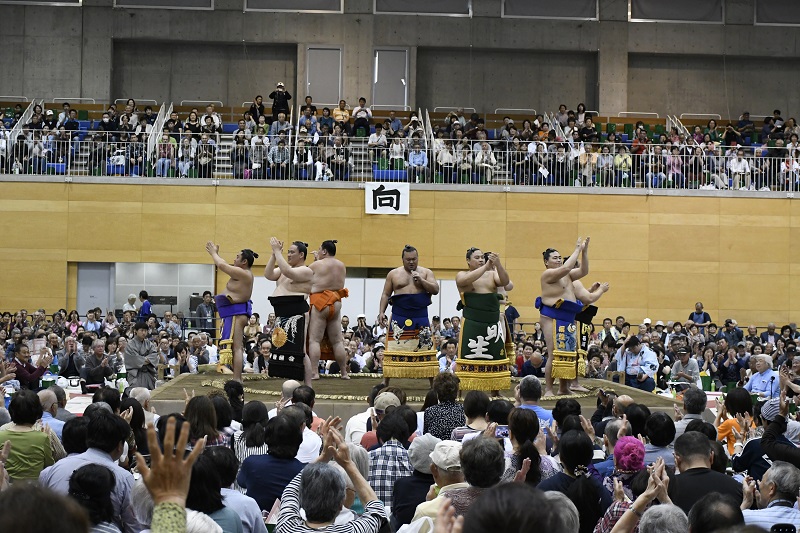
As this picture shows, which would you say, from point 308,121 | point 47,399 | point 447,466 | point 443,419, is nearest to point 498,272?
point 443,419

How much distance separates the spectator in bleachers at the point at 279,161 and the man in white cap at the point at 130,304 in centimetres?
384

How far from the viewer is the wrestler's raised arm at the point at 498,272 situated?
1036 cm

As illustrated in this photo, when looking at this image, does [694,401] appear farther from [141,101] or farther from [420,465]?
[141,101]

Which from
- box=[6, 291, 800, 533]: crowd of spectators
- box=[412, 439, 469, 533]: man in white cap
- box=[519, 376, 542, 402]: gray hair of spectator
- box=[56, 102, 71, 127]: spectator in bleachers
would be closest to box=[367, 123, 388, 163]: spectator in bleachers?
box=[56, 102, 71, 127]: spectator in bleachers

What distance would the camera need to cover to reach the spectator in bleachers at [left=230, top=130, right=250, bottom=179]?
22688 millimetres

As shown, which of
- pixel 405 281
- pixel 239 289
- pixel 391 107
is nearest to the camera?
pixel 405 281

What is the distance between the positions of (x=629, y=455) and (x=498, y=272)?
560 cm

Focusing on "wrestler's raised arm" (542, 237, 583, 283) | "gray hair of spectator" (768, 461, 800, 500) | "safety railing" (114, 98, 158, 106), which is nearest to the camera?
"gray hair of spectator" (768, 461, 800, 500)

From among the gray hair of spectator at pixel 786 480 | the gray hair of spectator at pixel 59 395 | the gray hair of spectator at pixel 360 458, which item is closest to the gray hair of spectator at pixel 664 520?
the gray hair of spectator at pixel 786 480

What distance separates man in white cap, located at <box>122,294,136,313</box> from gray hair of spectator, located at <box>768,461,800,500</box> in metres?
17.7

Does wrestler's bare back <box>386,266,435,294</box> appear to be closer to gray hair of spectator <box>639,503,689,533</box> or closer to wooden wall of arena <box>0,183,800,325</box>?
gray hair of spectator <box>639,503,689,533</box>

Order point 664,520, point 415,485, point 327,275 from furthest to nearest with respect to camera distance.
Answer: point 327,275 < point 415,485 < point 664,520

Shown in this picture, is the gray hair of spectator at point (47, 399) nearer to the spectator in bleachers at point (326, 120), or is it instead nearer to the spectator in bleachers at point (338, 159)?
the spectator in bleachers at point (338, 159)

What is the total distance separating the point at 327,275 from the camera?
12.0 metres
